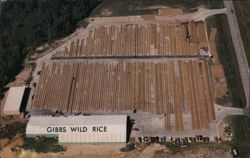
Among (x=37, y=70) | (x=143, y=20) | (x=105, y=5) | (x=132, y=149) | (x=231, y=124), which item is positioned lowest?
(x=132, y=149)

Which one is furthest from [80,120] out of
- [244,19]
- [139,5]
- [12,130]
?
[244,19]

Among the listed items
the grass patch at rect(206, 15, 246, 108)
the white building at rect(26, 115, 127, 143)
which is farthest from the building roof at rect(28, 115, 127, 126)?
the grass patch at rect(206, 15, 246, 108)

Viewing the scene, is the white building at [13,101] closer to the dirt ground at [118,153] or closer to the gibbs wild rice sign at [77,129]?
the dirt ground at [118,153]

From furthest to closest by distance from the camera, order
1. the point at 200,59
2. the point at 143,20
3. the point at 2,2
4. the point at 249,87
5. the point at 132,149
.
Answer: the point at 2,2 → the point at 143,20 → the point at 200,59 → the point at 249,87 → the point at 132,149

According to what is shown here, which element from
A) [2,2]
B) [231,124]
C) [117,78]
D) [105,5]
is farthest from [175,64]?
[2,2]

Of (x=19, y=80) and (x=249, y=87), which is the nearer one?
(x=249, y=87)

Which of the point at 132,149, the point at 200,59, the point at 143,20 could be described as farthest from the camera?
the point at 143,20

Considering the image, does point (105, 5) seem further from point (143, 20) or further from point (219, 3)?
point (219, 3)

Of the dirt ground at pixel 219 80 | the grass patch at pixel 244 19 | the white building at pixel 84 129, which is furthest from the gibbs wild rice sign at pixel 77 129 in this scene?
the grass patch at pixel 244 19
